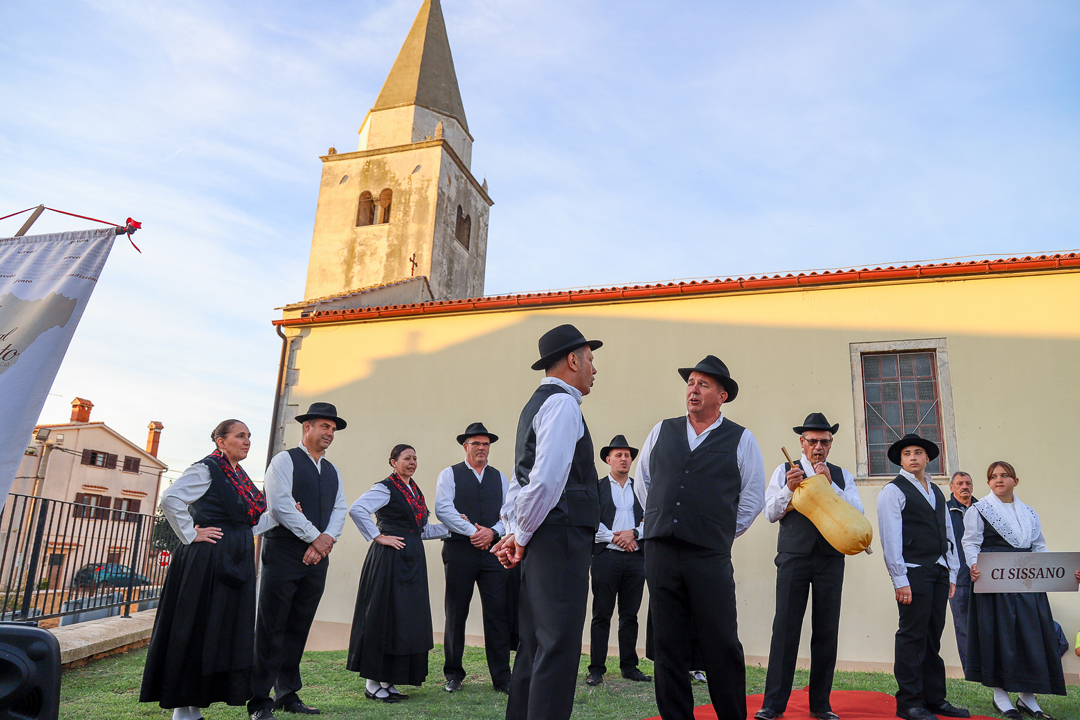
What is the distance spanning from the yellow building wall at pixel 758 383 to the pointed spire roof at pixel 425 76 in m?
16.3

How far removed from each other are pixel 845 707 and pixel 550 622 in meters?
3.21

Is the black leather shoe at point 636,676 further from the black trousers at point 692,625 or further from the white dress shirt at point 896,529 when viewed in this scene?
the black trousers at point 692,625

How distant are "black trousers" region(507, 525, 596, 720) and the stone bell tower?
60.7ft

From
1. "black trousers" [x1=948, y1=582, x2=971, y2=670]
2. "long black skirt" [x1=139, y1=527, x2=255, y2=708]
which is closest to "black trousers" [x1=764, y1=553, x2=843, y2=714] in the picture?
"black trousers" [x1=948, y1=582, x2=971, y2=670]

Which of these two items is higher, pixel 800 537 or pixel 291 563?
pixel 800 537

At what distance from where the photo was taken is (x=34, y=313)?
9.89ft

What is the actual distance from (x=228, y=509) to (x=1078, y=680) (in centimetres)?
832

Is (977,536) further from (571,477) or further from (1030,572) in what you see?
(571,477)

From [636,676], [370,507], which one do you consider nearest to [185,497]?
[370,507]

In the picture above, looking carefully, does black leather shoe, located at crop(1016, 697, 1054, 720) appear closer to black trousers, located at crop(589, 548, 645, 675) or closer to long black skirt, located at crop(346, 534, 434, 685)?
black trousers, located at crop(589, 548, 645, 675)

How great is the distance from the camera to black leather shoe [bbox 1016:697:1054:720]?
5.20 metres

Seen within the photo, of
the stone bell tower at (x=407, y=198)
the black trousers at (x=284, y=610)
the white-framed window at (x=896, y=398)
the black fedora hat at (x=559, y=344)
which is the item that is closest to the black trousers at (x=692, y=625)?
the black fedora hat at (x=559, y=344)

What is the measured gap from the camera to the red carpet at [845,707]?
15.9ft

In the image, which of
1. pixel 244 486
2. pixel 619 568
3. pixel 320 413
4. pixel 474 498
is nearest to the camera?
pixel 244 486
